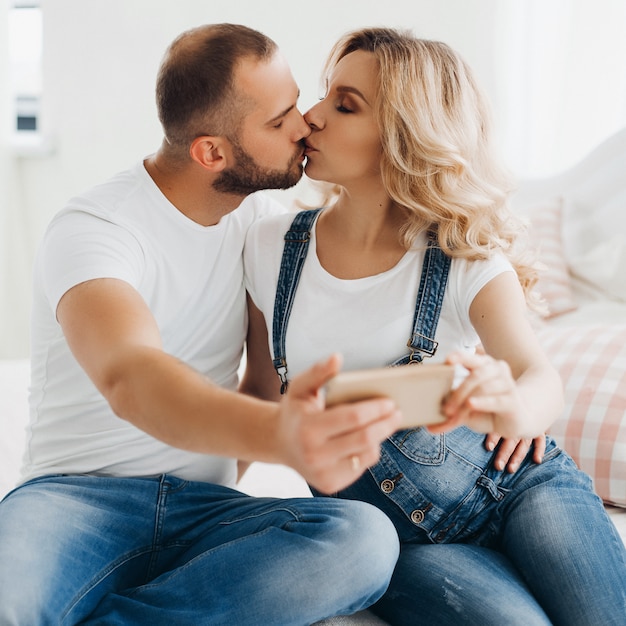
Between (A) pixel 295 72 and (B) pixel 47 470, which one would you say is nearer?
(B) pixel 47 470

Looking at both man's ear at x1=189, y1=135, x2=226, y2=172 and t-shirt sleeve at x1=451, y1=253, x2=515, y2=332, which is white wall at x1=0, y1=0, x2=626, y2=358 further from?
t-shirt sleeve at x1=451, y1=253, x2=515, y2=332

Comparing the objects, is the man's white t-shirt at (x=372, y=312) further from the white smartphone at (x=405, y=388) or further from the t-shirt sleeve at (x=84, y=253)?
the white smartphone at (x=405, y=388)

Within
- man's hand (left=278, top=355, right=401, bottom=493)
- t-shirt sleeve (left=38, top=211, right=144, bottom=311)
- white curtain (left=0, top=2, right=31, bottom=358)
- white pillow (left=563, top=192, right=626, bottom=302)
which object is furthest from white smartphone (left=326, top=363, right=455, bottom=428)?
white curtain (left=0, top=2, right=31, bottom=358)

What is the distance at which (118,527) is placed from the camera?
1344 millimetres

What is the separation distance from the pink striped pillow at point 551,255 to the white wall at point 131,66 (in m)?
0.55

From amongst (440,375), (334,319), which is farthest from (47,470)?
(440,375)

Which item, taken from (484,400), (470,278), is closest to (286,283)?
(470,278)

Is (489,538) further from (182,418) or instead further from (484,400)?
(182,418)

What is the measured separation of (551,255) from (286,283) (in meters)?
1.05

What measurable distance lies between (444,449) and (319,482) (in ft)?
1.75

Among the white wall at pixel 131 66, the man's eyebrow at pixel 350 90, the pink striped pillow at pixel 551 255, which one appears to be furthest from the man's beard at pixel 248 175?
Result: the white wall at pixel 131 66

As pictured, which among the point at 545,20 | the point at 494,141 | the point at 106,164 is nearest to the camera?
the point at 494,141

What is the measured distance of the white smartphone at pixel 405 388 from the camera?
877 millimetres

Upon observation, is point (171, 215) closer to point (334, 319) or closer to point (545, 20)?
point (334, 319)
